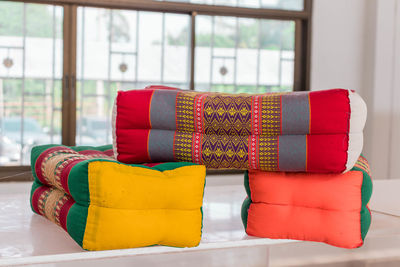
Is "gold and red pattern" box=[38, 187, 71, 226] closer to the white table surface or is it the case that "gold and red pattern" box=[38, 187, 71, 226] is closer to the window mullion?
the white table surface

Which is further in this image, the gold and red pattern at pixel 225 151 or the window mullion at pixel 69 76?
the window mullion at pixel 69 76

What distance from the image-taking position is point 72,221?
2.94ft

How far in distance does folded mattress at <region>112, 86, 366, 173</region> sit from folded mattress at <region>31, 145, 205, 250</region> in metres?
0.06

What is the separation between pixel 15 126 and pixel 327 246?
2.49 meters

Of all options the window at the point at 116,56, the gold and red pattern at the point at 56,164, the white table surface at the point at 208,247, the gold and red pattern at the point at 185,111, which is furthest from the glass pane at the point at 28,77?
the gold and red pattern at the point at 185,111

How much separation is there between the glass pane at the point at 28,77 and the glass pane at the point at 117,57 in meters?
0.16

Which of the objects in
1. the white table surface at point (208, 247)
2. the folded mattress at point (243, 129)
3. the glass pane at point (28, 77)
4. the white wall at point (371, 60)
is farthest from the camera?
the white wall at point (371, 60)

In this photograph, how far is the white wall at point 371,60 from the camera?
134 inches

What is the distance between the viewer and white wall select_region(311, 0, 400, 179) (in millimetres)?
3412

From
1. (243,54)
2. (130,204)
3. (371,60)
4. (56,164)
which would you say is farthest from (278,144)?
(371,60)

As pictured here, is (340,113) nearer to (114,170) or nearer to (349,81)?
(114,170)

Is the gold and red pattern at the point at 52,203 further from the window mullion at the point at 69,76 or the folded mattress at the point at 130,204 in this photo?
the window mullion at the point at 69,76

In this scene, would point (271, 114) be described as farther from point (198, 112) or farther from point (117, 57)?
point (117, 57)

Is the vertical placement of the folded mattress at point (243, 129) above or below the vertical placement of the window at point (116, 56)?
below
